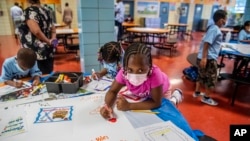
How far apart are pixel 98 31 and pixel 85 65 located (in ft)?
1.87

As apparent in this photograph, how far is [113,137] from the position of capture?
2.60 ft

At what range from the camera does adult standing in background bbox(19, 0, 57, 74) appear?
5.93 feet

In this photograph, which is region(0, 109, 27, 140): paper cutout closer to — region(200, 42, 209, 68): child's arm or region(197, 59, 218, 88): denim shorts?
region(200, 42, 209, 68): child's arm

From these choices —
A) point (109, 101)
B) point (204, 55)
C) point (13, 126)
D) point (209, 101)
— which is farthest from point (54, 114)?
point (209, 101)

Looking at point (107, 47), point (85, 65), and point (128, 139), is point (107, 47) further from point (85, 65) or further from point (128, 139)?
point (85, 65)

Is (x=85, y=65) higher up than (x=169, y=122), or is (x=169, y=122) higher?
(x=169, y=122)

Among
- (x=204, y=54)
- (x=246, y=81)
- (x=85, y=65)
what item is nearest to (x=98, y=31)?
(x=85, y=65)

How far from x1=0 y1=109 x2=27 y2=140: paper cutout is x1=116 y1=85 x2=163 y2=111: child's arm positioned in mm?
479

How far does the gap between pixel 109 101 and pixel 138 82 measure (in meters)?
0.20

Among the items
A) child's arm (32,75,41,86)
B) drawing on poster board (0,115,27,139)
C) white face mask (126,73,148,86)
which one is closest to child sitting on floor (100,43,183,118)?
white face mask (126,73,148,86)

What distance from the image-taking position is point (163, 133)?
2.75 feet

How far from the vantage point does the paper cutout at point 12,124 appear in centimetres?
83

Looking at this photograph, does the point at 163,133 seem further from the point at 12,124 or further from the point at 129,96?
the point at 12,124

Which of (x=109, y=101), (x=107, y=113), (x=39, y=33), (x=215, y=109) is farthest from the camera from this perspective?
(x=215, y=109)
